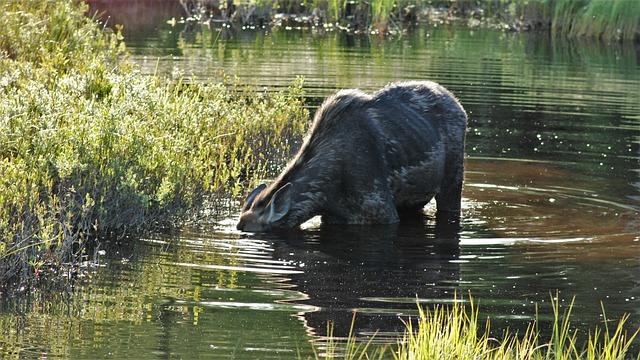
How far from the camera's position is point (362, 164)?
1191cm

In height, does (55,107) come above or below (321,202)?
above

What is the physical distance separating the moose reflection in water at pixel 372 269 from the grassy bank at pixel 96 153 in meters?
1.27

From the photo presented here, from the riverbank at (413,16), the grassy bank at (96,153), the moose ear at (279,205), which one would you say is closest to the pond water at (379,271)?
the moose ear at (279,205)

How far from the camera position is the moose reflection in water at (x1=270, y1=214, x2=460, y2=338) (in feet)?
29.2

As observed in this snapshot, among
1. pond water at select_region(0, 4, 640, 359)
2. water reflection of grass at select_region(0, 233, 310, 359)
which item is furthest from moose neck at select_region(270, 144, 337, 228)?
water reflection of grass at select_region(0, 233, 310, 359)

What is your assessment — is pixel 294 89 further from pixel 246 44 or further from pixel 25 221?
pixel 246 44

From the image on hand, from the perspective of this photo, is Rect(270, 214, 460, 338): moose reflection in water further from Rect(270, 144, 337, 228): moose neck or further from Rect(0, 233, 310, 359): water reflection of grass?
Rect(0, 233, 310, 359): water reflection of grass

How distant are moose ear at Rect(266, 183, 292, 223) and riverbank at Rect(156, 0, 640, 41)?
27789mm

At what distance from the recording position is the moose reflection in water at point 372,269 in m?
8.89

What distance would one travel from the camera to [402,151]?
488 inches

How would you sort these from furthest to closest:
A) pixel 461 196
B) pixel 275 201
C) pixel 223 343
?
pixel 461 196 < pixel 275 201 < pixel 223 343

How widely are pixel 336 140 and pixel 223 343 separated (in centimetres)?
435

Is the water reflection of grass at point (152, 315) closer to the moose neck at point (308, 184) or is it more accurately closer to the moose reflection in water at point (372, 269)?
the moose reflection in water at point (372, 269)

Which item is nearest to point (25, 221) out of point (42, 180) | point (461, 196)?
point (42, 180)
